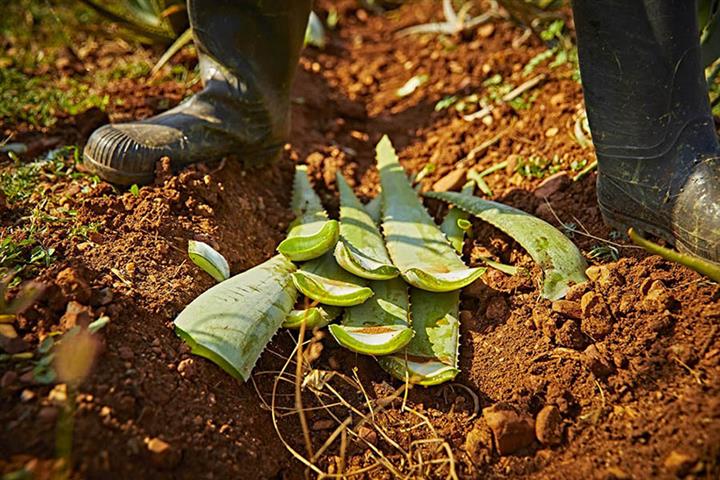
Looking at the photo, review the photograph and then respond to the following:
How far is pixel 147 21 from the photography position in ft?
10.2

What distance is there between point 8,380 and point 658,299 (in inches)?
58.7

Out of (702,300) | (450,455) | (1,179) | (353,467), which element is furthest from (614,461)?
(1,179)

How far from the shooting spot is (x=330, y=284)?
1.78 metres

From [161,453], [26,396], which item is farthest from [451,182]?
[26,396]

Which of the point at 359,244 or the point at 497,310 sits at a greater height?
the point at 359,244

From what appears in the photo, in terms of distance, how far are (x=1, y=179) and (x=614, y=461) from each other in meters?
1.95

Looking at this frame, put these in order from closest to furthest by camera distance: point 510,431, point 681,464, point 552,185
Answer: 1. point 681,464
2. point 510,431
3. point 552,185

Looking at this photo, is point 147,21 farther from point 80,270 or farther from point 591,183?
point 591,183

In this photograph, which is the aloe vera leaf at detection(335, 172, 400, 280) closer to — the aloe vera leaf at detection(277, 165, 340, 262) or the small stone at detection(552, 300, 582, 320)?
the aloe vera leaf at detection(277, 165, 340, 262)

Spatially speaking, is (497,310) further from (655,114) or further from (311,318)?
(655,114)

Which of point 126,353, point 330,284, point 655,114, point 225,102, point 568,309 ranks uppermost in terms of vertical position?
point 225,102

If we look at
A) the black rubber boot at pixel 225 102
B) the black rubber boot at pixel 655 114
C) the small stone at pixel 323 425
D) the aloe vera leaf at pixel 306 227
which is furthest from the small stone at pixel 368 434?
the black rubber boot at pixel 225 102

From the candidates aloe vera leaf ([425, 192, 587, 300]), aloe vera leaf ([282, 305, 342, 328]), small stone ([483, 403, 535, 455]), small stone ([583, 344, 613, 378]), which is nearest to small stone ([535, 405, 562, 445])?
small stone ([483, 403, 535, 455])

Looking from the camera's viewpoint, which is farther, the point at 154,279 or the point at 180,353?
the point at 154,279
